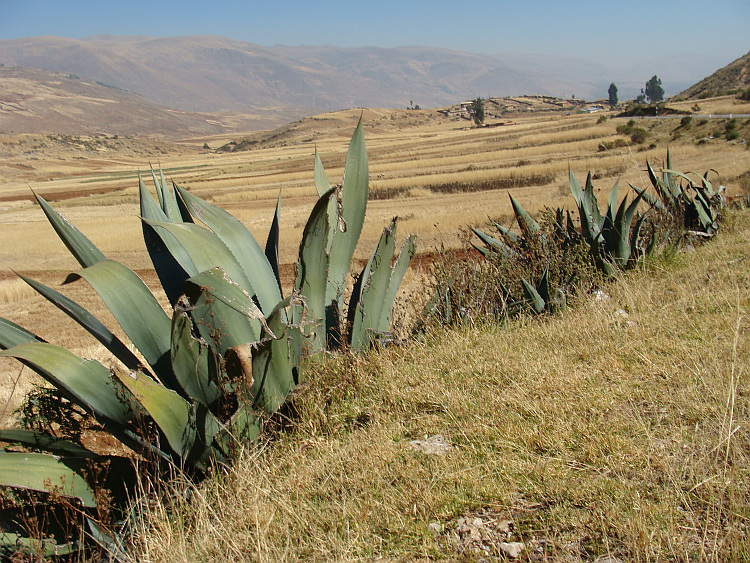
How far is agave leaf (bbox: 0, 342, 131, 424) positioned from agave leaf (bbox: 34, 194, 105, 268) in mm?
524

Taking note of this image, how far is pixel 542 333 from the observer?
389 centimetres

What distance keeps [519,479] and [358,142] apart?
2.14 m

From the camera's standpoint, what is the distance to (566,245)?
590cm

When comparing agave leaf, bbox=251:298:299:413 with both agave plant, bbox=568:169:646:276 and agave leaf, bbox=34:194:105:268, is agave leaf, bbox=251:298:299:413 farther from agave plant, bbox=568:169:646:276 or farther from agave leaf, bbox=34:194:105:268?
agave plant, bbox=568:169:646:276

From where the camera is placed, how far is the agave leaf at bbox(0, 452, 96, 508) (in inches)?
90.2

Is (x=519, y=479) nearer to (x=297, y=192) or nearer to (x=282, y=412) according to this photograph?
(x=282, y=412)

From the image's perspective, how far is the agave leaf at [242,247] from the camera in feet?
Answer: 10.2

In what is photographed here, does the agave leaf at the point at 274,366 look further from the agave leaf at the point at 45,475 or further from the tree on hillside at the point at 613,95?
the tree on hillside at the point at 613,95

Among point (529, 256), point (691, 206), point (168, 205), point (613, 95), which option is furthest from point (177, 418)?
point (613, 95)

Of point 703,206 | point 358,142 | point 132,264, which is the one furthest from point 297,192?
point 358,142

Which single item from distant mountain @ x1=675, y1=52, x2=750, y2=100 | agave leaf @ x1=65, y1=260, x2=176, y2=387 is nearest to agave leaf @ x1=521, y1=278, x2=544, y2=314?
agave leaf @ x1=65, y1=260, x2=176, y2=387

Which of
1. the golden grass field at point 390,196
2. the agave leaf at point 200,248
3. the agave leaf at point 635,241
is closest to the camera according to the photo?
the agave leaf at point 200,248

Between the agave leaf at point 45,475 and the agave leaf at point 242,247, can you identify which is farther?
the agave leaf at point 242,247

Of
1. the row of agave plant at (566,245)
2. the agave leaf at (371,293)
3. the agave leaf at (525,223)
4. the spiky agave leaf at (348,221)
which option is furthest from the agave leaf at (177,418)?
the agave leaf at (525,223)
